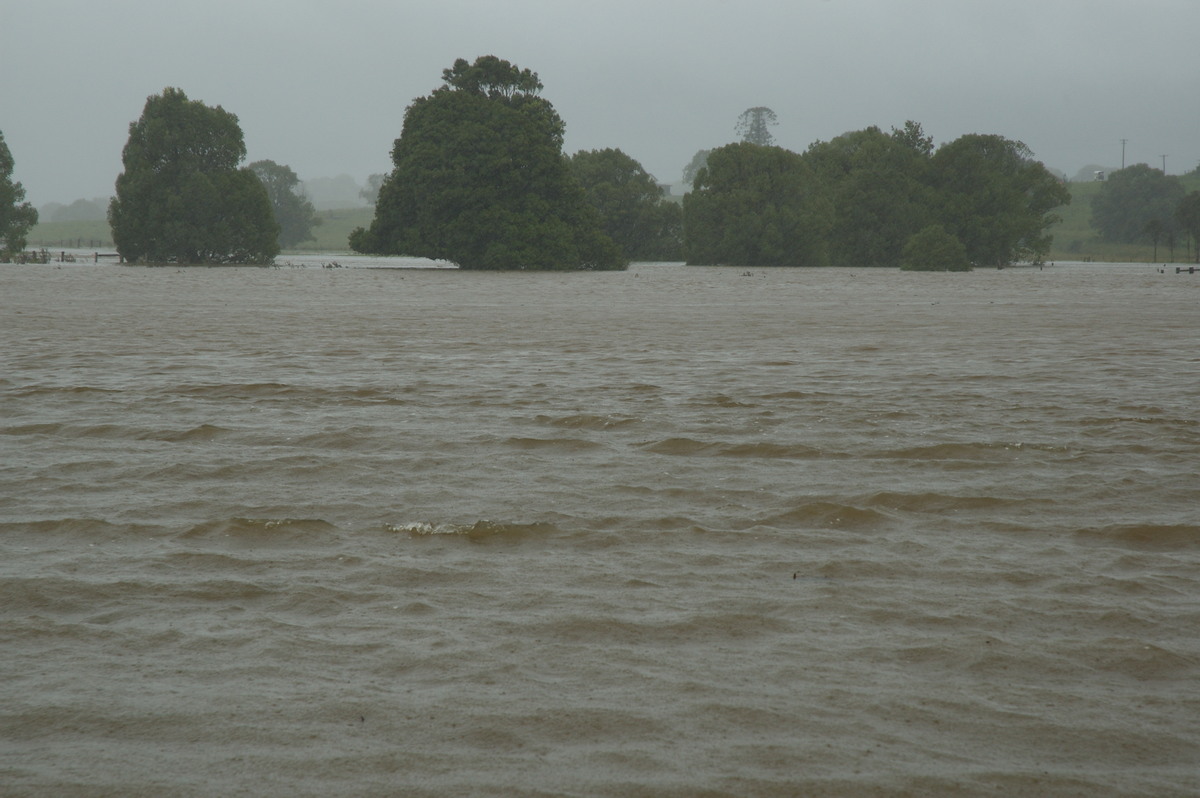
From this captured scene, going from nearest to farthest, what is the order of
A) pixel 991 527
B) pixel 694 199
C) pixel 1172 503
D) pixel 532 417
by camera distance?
1. pixel 991 527
2. pixel 1172 503
3. pixel 532 417
4. pixel 694 199

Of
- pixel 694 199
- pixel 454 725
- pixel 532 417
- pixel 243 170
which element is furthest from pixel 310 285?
pixel 694 199

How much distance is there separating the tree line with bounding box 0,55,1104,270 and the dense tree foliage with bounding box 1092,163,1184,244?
44.9m

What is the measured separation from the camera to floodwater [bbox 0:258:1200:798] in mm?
2873

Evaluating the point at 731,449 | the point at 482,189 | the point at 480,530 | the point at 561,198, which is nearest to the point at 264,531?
the point at 480,530

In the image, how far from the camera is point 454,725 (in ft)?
9.94

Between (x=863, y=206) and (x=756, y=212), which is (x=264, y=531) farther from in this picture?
(x=863, y=206)

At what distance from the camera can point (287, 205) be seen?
6152 inches

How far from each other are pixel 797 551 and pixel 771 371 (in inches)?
259

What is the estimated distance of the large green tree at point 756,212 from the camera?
7481 centimetres

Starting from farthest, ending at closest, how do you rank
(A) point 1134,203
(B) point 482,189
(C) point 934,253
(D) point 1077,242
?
(D) point 1077,242, (A) point 1134,203, (C) point 934,253, (B) point 482,189

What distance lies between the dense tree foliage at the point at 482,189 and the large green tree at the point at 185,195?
12.2 m

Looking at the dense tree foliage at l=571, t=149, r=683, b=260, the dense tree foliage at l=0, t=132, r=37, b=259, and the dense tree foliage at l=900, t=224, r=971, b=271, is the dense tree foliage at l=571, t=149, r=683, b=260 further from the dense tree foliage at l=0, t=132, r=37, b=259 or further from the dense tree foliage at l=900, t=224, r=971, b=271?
the dense tree foliage at l=0, t=132, r=37, b=259

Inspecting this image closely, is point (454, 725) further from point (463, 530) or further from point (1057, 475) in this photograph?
point (1057, 475)

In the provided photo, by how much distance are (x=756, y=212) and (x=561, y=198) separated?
21.3 m
